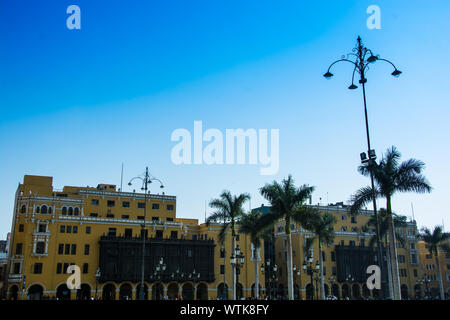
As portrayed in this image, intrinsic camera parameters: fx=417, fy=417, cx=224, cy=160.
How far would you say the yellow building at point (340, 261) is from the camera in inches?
2844

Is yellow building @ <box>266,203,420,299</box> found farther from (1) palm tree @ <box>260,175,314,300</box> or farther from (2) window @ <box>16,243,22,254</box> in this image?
(2) window @ <box>16,243,22,254</box>

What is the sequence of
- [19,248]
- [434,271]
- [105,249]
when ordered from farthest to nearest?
→ [434,271] < [105,249] < [19,248]

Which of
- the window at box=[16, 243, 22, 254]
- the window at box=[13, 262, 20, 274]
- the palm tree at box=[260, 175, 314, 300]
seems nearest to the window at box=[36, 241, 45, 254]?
the window at box=[16, 243, 22, 254]

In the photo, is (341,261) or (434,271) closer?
(341,261)

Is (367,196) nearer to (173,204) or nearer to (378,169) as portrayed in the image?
(378,169)

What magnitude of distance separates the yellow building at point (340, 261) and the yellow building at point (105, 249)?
285 inches

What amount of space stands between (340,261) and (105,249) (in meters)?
41.1

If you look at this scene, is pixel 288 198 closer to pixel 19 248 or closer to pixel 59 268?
pixel 59 268

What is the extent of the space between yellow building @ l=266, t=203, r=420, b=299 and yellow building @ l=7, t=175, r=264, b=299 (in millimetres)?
7248

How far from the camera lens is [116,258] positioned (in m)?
59.4

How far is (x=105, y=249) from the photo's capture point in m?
59.2

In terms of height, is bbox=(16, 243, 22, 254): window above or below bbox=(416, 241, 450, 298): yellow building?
above

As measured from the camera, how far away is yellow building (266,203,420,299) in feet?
237

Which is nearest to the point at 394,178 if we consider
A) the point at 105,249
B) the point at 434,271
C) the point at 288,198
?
the point at 288,198
